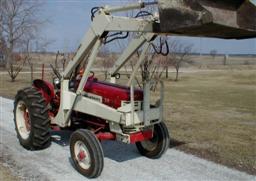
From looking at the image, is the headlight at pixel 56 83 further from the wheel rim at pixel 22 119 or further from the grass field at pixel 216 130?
the grass field at pixel 216 130

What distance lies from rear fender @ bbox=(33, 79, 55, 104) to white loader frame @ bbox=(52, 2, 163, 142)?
814 mm

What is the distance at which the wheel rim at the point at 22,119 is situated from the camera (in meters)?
7.97

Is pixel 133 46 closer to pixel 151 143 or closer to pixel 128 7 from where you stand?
pixel 128 7

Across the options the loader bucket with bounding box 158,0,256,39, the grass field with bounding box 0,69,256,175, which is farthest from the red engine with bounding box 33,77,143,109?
the grass field with bounding box 0,69,256,175

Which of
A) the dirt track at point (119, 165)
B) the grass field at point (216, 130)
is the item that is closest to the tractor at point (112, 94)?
the dirt track at point (119, 165)

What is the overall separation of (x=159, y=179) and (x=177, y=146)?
2.00 metres

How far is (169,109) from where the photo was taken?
44.8 feet

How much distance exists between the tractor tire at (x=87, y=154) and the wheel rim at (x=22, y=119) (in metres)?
Answer: 1.94

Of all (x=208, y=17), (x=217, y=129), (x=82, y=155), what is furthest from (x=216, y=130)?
(x=208, y=17)

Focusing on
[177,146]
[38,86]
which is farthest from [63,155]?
[177,146]

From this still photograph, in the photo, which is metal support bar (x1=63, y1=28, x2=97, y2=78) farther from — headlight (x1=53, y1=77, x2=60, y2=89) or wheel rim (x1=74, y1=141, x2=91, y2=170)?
wheel rim (x1=74, y1=141, x2=91, y2=170)

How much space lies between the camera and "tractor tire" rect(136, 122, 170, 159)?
702 cm

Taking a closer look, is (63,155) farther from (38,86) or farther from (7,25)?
(7,25)

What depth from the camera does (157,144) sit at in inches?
280
